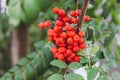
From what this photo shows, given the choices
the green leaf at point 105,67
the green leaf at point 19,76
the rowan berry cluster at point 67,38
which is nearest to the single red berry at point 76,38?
the rowan berry cluster at point 67,38

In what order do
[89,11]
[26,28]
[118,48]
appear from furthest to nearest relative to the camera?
[26,28] → [89,11] → [118,48]

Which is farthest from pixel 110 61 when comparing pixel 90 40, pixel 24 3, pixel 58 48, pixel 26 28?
pixel 26 28

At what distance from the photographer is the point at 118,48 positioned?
122 cm

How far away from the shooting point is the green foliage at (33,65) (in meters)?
1.07

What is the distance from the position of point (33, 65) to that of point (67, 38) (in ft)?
0.69

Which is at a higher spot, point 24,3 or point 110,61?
point 24,3

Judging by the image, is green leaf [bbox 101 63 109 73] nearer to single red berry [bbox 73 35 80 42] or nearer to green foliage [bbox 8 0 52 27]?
single red berry [bbox 73 35 80 42]

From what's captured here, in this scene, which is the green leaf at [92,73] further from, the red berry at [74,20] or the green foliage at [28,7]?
the green foliage at [28,7]

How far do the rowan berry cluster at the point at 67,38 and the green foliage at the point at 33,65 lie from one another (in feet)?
0.38

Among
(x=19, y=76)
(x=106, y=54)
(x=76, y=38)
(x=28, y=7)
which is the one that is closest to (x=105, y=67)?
(x=106, y=54)

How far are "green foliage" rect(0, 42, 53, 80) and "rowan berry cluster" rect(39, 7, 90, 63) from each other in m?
0.12

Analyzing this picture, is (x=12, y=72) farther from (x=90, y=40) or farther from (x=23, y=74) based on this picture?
(x=90, y=40)

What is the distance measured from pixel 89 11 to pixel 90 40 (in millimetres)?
312

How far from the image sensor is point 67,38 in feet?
3.03
